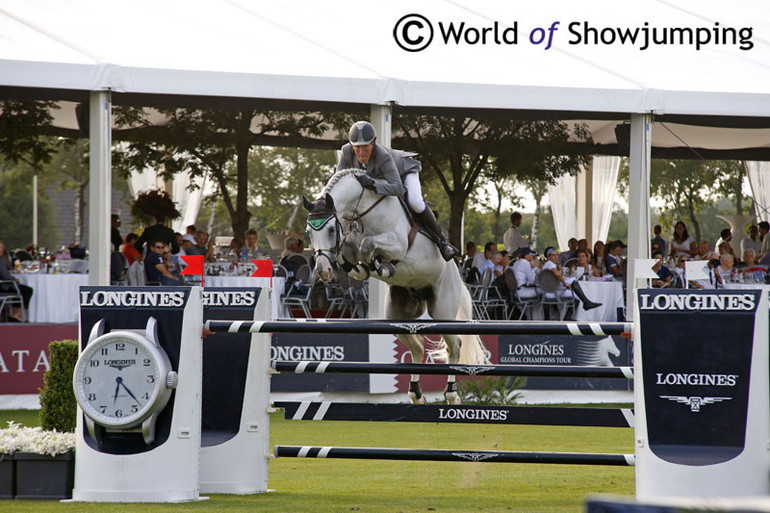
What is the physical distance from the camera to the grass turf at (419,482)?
4992 millimetres

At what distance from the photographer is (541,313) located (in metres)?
13.2

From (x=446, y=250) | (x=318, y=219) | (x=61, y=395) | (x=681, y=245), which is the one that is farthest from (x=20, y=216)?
(x=318, y=219)

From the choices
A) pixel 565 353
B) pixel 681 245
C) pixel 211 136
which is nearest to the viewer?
pixel 565 353

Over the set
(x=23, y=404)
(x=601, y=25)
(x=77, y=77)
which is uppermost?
(x=601, y=25)

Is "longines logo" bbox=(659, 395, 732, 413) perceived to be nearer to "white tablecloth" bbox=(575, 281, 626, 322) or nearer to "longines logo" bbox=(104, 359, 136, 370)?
"longines logo" bbox=(104, 359, 136, 370)

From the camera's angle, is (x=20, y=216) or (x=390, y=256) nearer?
(x=390, y=256)

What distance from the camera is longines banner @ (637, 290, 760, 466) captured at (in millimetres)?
4504

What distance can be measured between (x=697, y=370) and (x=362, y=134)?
2.88 metres

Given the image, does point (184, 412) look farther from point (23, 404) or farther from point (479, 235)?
point (479, 235)

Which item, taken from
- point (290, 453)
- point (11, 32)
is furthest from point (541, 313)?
point (290, 453)

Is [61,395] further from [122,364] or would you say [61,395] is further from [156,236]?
[156,236]

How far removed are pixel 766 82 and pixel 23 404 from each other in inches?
373

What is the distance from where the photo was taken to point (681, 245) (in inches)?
626

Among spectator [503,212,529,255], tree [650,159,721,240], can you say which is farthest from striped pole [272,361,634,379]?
tree [650,159,721,240]
